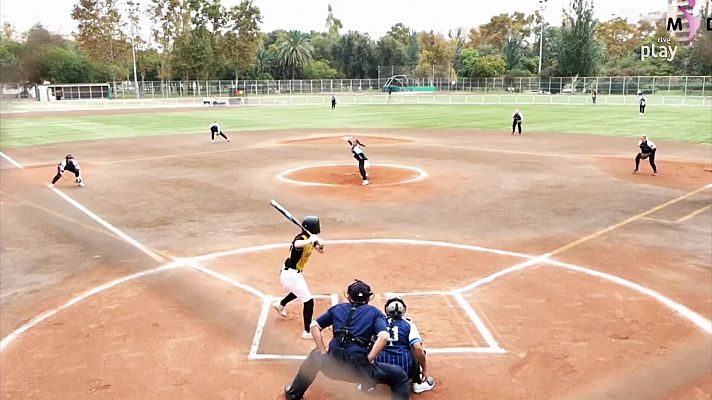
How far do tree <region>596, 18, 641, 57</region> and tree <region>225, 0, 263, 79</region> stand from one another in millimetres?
66345

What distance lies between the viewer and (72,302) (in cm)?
1045

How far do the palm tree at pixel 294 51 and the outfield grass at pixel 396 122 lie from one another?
1849 inches

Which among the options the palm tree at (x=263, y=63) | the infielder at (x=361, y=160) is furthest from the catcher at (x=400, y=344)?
the palm tree at (x=263, y=63)

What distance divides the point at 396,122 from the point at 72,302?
131 feet

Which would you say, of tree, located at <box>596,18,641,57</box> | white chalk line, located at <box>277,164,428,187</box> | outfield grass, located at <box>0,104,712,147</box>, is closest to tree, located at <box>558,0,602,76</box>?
tree, located at <box>596,18,641,57</box>

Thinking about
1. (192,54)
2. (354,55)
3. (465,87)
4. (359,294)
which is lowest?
(359,294)

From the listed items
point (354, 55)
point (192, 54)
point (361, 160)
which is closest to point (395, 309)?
point (361, 160)

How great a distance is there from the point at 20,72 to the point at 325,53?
121527 millimetres

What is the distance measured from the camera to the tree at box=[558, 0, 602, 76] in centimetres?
8806

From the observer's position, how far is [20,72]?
3.93 meters

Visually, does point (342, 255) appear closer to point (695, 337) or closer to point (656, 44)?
point (695, 337)

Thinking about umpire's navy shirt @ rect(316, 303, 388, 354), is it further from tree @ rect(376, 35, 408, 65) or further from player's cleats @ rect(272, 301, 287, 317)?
tree @ rect(376, 35, 408, 65)

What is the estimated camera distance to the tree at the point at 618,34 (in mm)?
113312

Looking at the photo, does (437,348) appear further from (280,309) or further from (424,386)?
(280,309)
